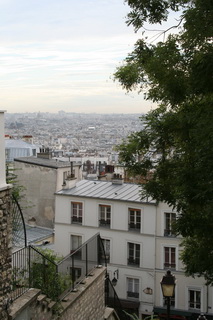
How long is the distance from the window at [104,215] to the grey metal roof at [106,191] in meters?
0.58

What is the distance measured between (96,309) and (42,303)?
3.10m

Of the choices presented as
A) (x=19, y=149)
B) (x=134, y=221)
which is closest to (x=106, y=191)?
(x=134, y=221)

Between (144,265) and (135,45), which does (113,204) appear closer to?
(144,265)

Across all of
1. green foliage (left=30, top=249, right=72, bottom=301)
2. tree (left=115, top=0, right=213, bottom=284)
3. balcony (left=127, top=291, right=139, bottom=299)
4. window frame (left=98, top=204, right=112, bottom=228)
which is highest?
tree (left=115, top=0, right=213, bottom=284)

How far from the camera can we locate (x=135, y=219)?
22.3 metres

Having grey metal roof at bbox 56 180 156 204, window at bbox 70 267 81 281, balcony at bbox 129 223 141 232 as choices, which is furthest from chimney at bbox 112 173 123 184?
window at bbox 70 267 81 281

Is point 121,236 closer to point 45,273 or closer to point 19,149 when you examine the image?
point 45,273

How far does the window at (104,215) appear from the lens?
74.8ft

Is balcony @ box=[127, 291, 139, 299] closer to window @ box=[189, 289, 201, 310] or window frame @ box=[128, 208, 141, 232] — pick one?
window @ box=[189, 289, 201, 310]

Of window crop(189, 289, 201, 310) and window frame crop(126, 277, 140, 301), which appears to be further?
window frame crop(126, 277, 140, 301)

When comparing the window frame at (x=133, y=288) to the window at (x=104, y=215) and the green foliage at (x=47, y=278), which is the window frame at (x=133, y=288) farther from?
the green foliage at (x=47, y=278)

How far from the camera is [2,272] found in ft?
21.5

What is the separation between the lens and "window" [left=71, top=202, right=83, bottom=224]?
2347 centimetres

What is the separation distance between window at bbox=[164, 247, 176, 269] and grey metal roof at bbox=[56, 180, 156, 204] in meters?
2.63
